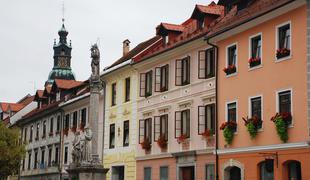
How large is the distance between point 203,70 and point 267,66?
579 cm

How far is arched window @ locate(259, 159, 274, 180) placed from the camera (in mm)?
25587

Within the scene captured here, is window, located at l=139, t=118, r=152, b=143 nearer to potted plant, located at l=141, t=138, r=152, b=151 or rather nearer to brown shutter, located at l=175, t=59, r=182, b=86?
potted plant, located at l=141, t=138, r=152, b=151

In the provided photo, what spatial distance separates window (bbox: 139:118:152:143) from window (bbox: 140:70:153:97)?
1641 millimetres

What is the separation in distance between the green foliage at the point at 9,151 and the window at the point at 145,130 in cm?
1889

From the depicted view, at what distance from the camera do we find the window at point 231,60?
29.0 m

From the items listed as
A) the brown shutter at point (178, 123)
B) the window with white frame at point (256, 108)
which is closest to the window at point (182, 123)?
the brown shutter at point (178, 123)

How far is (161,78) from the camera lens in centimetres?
3634

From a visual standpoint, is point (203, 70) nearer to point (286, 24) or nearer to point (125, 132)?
point (286, 24)

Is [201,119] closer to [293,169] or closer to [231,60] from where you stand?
[231,60]

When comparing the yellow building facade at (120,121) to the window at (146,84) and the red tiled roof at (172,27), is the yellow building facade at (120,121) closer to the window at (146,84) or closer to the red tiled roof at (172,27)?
the window at (146,84)

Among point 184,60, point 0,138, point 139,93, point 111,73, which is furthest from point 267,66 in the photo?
point 0,138

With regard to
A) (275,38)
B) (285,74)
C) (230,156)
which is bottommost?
(230,156)

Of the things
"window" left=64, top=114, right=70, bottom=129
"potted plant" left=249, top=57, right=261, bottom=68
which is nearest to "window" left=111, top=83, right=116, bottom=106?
"window" left=64, top=114, right=70, bottom=129

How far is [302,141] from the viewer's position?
23.9m
